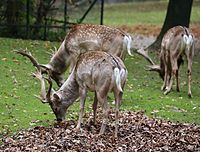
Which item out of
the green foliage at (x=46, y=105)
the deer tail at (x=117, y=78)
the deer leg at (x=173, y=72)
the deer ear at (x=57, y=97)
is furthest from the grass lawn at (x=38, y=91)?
the deer tail at (x=117, y=78)

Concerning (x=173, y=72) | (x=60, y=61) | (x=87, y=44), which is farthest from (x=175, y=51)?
(x=60, y=61)

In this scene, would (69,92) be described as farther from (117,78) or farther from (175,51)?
(175,51)

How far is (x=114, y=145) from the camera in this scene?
9453 mm

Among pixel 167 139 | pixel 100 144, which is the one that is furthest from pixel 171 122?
pixel 100 144

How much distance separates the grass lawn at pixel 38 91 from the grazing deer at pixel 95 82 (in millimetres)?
588

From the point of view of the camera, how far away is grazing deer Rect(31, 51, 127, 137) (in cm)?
974

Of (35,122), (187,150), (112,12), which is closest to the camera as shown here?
(187,150)

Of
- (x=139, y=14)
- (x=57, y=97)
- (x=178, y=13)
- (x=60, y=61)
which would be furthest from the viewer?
(x=139, y=14)

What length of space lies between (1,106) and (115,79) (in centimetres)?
307

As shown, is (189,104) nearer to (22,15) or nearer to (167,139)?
(167,139)

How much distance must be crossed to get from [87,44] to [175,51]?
2350 mm

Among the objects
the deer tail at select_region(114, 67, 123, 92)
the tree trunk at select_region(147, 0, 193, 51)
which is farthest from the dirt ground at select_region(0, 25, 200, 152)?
the tree trunk at select_region(147, 0, 193, 51)

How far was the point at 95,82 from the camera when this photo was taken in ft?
32.3

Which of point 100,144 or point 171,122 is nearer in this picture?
point 100,144
